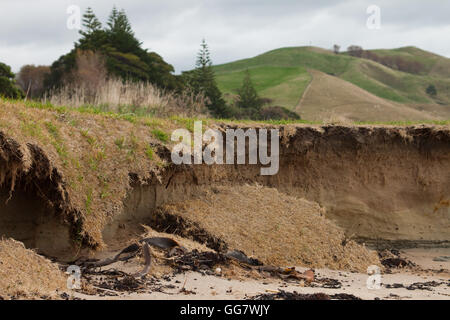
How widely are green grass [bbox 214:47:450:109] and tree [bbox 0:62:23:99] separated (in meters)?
22.3

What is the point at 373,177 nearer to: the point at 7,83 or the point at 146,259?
the point at 146,259

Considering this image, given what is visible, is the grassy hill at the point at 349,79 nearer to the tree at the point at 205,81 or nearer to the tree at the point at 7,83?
the tree at the point at 205,81

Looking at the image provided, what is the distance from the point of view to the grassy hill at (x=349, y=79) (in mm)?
43312

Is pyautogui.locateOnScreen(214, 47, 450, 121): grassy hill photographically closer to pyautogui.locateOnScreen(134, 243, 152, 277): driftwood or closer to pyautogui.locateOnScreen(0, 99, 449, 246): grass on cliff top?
pyautogui.locateOnScreen(0, 99, 449, 246): grass on cliff top

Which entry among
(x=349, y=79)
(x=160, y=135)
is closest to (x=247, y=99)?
(x=160, y=135)

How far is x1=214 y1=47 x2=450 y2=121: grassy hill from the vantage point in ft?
→ 142

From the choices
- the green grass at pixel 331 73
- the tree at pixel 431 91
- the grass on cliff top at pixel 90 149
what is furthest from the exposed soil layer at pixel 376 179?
the tree at pixel 431 91

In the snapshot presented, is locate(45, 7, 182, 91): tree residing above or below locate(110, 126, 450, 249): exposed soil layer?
above

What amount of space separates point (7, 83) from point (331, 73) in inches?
1965

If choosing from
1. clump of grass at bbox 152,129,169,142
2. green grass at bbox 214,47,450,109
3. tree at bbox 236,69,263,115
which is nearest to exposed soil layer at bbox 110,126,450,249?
clump of grass at bbox 152,129,169,142

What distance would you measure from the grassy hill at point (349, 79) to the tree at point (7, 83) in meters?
17.9

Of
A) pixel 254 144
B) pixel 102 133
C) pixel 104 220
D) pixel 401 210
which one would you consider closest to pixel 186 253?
pixel 104 220

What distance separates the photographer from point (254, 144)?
34.9 ft

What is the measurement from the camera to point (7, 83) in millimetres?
20406
